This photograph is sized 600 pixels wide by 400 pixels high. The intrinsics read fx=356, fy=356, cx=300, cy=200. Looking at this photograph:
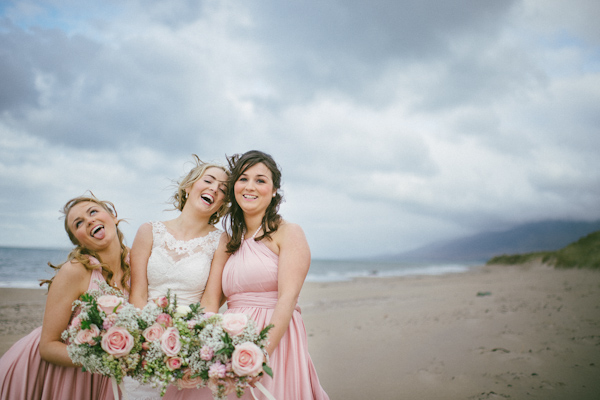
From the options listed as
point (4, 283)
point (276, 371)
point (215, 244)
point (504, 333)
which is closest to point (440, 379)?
point (504, 333)

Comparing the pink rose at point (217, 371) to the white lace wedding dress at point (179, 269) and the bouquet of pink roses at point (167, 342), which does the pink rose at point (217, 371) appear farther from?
the white lace wedding dress at point (179, 269)

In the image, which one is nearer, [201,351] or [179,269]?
[201,351]

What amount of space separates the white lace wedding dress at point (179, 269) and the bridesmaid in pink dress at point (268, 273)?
0.14 metres

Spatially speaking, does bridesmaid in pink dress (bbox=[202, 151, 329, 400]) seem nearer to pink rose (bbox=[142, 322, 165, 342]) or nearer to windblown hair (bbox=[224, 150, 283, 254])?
windblown hair (bbox=[224, 150, 283, 254])

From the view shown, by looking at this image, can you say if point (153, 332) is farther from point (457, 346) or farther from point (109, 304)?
point (457, 346)

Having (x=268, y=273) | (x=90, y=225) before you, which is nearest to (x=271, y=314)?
(x=268, y=273)

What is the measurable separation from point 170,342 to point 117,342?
36 centimetres

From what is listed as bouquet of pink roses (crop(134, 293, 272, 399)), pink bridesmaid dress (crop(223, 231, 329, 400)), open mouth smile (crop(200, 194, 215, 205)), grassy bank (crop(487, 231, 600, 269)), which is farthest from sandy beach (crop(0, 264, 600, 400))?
grassy bank (crop(487, 231, 600, 269))

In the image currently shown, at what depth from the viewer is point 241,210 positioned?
13.2ft

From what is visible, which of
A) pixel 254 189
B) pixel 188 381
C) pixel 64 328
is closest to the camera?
pixel 188 381

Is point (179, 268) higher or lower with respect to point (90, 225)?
lower

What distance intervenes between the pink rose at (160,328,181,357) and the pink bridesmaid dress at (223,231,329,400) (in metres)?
0.80

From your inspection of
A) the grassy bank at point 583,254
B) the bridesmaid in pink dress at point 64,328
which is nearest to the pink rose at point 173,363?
the bridesmaid in pink dress at point 64,328

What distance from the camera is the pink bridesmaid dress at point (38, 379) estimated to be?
3.22 meters
